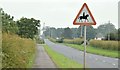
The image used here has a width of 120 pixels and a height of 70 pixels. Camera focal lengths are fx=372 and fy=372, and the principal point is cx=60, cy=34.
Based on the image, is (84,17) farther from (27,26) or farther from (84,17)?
(27,26)

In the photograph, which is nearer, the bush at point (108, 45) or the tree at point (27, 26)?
the tree at point (27, 26)

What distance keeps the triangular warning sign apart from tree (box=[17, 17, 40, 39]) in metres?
35.1

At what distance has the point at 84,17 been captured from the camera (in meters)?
11.7

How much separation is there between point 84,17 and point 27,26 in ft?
121

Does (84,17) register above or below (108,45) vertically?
above

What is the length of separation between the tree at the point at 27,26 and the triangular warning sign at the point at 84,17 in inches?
1382

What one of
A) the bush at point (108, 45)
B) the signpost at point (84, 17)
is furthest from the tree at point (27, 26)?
the signpost at point (84, 17)

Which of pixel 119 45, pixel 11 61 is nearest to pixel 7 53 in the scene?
pixel 11 61

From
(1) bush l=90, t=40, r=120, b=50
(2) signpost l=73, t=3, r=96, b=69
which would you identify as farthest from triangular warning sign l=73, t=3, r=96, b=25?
(1) bush l=90, t=40, r=120, b=50

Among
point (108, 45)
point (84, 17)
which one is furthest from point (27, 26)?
point (84, 17)

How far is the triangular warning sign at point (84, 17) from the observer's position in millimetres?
11648

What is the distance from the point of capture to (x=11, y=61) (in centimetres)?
1325

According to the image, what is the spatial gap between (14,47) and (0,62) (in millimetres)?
1790

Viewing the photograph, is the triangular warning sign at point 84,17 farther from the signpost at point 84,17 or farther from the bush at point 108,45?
the bush at point 108,45
